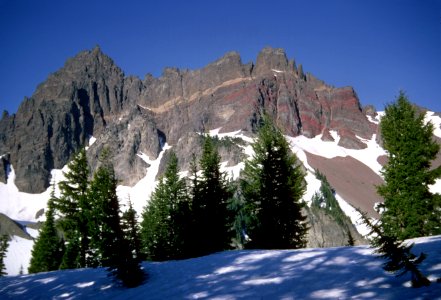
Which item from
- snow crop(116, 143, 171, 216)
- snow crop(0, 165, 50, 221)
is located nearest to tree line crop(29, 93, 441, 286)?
snow crop(116, 143, 171, 216)

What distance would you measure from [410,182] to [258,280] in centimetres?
1237

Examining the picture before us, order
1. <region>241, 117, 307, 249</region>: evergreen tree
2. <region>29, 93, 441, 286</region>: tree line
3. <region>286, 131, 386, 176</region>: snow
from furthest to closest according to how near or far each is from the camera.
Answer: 1. <region>286, 131, 386, 176</region>: snow
2. <region>241, 117, 307, 249</region>: evergreen tree
3. <region>29, 93, 441, 286</region>: tree line

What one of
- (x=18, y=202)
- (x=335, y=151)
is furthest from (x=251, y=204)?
(x=18, y=202)

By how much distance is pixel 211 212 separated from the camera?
23281 millimetres

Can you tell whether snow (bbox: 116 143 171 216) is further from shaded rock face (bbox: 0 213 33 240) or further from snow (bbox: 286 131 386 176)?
snow (bbox: 286 131 386 176)

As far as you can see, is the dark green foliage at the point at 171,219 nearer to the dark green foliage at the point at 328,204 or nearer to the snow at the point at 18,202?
the dark green foliage at the point at 328,204

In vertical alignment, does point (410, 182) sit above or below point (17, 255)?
below

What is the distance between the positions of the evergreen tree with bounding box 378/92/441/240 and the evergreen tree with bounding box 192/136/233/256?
9.75 metres

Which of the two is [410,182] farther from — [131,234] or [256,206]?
[131,234]

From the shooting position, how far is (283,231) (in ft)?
67.5

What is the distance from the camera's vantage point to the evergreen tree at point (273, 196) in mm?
20609

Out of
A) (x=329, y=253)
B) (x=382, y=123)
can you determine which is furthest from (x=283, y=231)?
(x=329, y=253)

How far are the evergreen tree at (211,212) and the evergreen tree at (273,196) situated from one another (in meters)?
1.64

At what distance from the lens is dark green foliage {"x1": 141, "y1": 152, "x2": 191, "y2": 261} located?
25.8 m
